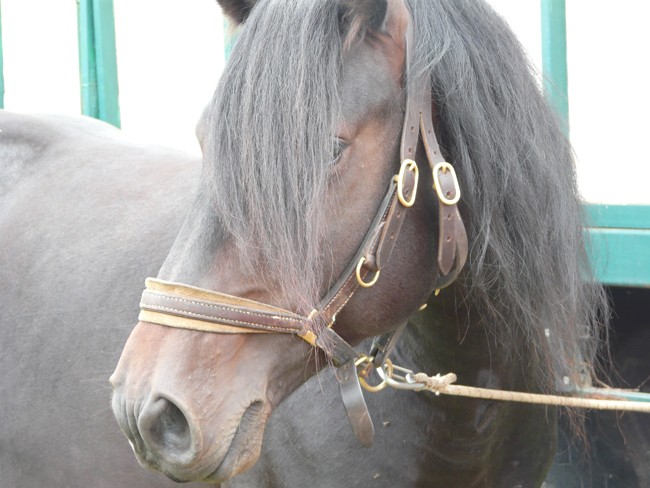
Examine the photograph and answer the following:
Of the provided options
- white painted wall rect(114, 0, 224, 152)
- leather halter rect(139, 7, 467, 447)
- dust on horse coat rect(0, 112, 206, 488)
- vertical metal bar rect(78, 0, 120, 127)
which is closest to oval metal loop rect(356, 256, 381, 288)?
leather halter rect(139, 7, 467, 447)

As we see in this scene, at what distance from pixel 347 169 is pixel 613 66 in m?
1.13

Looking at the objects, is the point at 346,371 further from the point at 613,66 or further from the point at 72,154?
the point at 72,154

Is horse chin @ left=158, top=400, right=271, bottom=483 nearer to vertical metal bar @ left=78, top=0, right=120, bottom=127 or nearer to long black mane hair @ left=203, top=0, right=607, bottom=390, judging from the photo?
long black mane hair @ left=203, top=0, right=607, bottom=390

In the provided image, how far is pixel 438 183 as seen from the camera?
1.68m

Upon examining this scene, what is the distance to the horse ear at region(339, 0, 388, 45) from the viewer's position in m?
1.66

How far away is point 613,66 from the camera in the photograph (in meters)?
2.45

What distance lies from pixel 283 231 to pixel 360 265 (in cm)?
16

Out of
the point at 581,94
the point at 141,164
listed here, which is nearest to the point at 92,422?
the point at 141,164

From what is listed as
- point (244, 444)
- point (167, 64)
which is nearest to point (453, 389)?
point (244, 444)

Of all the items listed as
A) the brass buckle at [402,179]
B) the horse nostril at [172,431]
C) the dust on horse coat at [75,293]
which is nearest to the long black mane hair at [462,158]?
the brass buckle at [402,179]

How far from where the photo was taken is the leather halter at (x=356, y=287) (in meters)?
1.54

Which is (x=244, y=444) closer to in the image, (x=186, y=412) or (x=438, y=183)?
(x=186, y=412)

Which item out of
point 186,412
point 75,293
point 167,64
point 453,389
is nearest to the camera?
point 186,412

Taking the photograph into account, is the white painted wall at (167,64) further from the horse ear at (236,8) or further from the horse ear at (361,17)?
the horse ear at (361,17)
